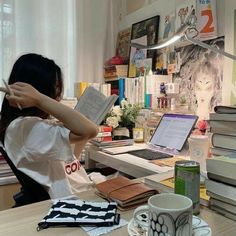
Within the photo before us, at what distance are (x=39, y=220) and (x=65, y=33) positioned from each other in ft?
6.29

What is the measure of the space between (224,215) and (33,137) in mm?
A: 704

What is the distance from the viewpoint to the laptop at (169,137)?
5.53 feet

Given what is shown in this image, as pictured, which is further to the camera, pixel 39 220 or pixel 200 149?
pixel 200 149

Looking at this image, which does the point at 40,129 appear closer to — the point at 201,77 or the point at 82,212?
the point at 82,212

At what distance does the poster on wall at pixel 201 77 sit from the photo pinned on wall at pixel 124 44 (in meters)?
0.64

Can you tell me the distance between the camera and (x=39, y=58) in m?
1.24

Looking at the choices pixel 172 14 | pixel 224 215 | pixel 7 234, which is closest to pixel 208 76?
pixel 172 14

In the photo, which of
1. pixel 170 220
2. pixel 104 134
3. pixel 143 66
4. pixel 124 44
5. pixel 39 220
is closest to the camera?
pixel 170 220

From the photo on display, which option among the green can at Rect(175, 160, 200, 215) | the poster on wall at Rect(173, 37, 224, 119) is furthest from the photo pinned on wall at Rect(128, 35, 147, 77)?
the green can at Rect(175, 160, 200, 215)

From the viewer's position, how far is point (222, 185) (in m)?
0.73

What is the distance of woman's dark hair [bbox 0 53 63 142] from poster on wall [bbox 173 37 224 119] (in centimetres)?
96

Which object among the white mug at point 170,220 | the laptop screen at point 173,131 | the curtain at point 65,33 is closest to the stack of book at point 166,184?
the white mug at point 170,220

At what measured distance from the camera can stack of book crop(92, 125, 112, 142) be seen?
6.17ft

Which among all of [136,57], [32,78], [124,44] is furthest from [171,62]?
[32,78]
